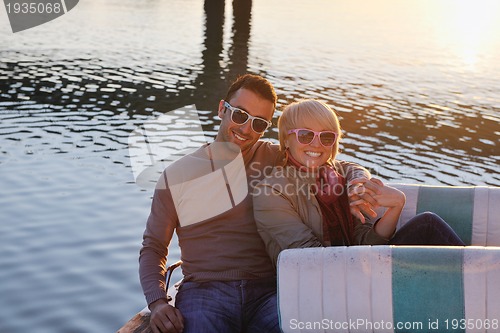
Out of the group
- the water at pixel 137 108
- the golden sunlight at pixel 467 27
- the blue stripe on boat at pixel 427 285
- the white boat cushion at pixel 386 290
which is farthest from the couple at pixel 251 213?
the golden sunlight at pixel 467 27

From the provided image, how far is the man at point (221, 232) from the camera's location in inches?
150

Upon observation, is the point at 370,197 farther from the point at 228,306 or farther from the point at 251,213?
the point at 228,306

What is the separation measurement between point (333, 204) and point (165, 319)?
1049 mm

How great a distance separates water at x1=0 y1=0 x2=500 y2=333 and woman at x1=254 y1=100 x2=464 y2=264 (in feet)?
3.43

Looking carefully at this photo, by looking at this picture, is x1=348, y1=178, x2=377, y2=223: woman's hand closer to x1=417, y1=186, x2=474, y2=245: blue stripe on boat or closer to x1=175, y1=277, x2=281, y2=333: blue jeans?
x1=175, y1=277, x2=281, y2=333: blue jeans

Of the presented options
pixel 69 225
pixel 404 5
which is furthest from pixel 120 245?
pixel 404 5

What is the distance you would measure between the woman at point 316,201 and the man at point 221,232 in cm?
15

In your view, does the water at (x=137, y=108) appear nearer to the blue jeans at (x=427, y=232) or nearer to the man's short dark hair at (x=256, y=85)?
the man's short dark hair at (x=256, y=85)

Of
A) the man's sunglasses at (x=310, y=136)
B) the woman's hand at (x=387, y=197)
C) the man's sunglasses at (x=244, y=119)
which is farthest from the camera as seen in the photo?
the man's sunglasses at (x=244, y=119)

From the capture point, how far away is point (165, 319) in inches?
145

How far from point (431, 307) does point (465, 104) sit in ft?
45.7

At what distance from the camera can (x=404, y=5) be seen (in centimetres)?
4762

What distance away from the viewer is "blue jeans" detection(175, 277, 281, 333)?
3.71 m

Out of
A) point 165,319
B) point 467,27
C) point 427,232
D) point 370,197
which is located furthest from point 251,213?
point 467,27
